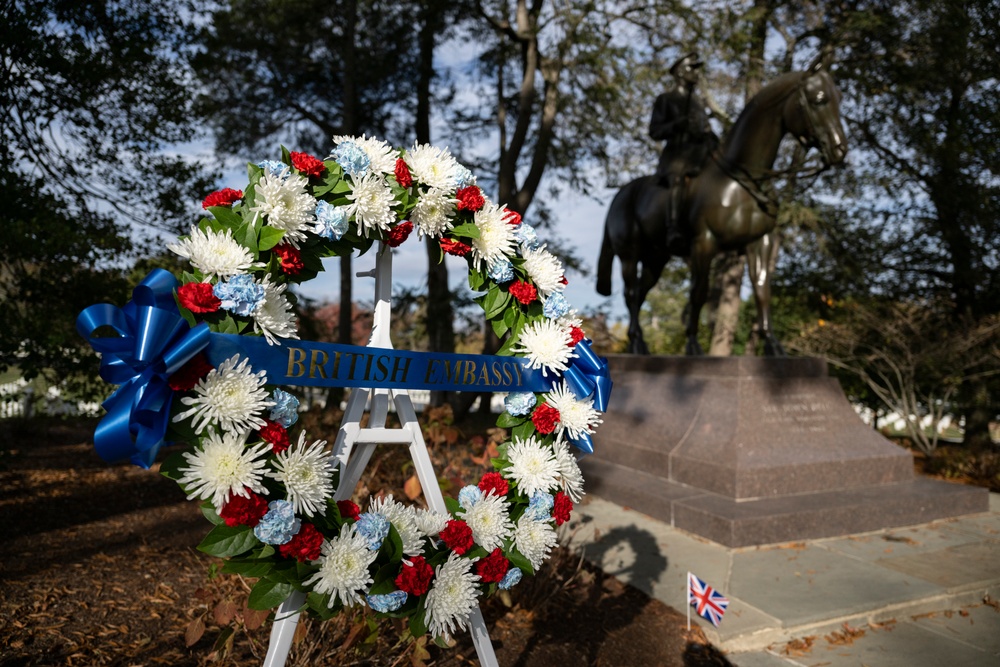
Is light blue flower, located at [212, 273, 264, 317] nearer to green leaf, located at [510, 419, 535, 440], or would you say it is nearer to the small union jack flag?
green leaf, located at [510, 419, 535, 440]

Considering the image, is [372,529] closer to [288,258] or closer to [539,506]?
[539,506]

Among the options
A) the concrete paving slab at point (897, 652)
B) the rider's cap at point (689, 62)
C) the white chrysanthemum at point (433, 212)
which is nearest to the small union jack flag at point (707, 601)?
the concrete paving slab at point (897, 652)

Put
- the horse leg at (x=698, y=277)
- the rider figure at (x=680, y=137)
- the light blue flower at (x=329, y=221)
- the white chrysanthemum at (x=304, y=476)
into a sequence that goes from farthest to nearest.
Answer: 1. the rider figure at (x=680, y=137)
2. the horse leg at (x=698, y=277)
3. the light blue flower at (x=329, y=221)
4. the white chrysanthemum at (x=304, y=476)

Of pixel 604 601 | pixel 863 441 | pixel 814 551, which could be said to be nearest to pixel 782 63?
pixel 863 441

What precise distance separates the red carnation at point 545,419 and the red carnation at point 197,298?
1217 mm

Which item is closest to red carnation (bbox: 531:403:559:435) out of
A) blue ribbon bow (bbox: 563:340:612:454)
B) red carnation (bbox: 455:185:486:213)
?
blue ribbon bow (bbox: 563:340:612:454)

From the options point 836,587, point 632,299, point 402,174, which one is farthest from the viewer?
point 632,299

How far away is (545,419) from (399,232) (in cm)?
88

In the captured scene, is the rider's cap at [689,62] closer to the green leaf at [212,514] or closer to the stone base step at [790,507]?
the stone base step at [790,507]

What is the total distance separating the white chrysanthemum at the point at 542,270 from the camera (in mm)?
2557

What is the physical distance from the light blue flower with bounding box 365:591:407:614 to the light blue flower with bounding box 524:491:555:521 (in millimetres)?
563

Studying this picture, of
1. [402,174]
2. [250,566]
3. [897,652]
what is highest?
[402,174]

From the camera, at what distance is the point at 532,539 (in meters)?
2.26

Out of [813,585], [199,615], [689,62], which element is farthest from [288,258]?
[689,62]
